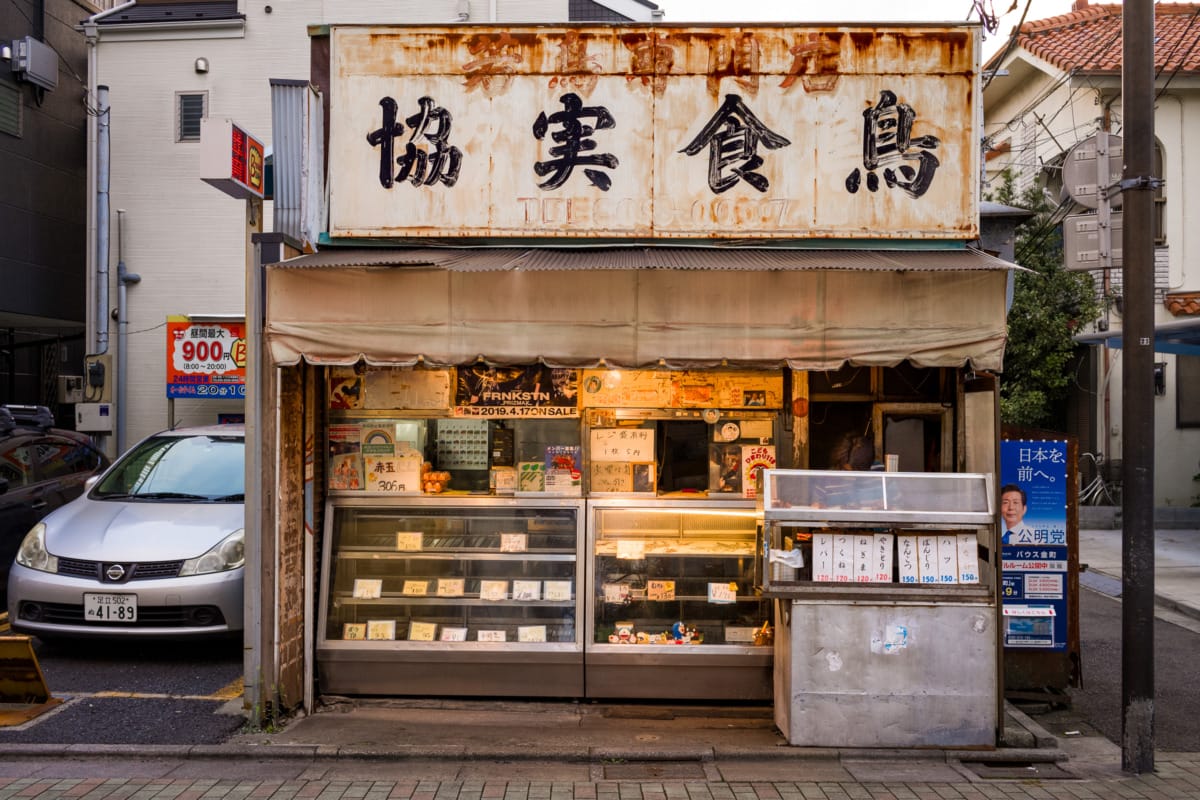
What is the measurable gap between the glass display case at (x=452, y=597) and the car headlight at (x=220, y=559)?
1.06 metres

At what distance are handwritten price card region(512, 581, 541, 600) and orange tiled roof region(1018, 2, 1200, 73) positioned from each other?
15485 mm

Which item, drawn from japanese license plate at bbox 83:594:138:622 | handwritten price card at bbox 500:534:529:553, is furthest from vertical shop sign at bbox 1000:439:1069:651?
japanese license plate at bbox 83:594:138:622

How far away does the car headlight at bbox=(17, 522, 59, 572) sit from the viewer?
290 inches

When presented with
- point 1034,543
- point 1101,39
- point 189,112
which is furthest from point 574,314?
point 1101,39

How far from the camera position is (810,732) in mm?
5879

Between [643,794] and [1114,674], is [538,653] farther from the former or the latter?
[1114,674]

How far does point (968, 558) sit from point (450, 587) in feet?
12.8

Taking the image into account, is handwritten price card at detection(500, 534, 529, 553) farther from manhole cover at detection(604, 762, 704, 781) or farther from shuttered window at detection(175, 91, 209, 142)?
shuttered window at detection(175, 91, 209, 142)

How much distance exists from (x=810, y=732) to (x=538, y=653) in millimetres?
2087

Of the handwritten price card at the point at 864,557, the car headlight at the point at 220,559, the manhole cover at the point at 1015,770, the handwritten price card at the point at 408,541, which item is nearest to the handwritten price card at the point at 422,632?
the handwritten price card at the point at 408,541

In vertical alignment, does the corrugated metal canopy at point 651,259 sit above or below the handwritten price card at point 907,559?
above

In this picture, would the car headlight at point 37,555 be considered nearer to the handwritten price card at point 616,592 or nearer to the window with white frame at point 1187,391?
the handwritten price card at point 616,592

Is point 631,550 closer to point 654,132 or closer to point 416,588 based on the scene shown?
point 416,588

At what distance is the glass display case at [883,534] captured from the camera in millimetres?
5980
